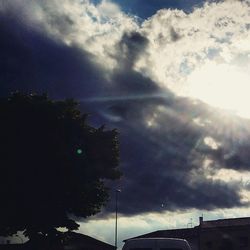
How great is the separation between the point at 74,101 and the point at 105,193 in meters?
7.42

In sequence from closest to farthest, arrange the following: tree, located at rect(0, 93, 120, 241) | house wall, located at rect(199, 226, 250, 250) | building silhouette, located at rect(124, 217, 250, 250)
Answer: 1. tree, located at rect(0, 93, 120, 241)
2. house wall, located at rect(199, 226, 250, 250)
3. building silhouette, located at rect(124, 217, 250, 250)

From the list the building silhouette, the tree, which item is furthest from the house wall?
the tree

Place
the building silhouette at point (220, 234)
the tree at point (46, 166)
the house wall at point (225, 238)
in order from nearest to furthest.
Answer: the tree at point (46, 166), the house wall at point (225, 238), the building silhouette at point (220, 234)

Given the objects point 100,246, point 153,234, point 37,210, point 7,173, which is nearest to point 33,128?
point 7,173

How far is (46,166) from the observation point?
107ft

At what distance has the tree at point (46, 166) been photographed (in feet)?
106

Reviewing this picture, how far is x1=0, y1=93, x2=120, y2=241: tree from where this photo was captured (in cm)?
3231

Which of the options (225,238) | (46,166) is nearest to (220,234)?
(225,238)

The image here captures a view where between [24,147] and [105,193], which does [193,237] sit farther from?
[24,147]

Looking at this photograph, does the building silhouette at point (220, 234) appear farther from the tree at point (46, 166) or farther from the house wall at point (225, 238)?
the tree at point (46, 166)

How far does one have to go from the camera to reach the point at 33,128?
32906 millimetres

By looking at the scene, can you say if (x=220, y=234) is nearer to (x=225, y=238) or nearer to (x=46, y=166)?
(x=225, y=238)

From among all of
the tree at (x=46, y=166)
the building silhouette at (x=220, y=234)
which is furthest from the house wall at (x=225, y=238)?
the tree at (x=46, y=166)

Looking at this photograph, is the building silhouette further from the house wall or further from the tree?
the tree
